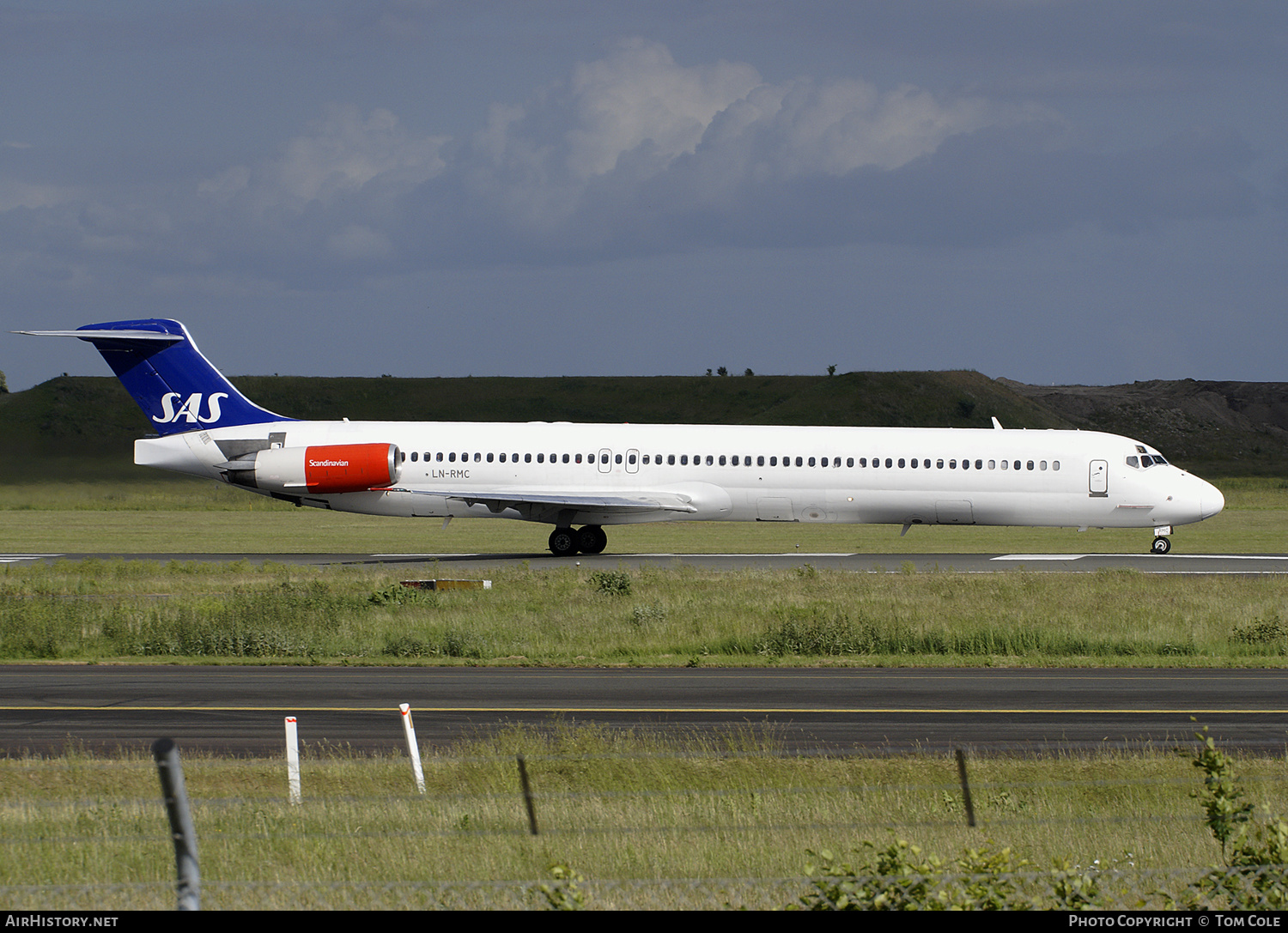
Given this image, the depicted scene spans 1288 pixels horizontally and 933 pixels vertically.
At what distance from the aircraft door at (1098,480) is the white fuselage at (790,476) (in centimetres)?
3

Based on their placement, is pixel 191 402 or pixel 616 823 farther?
pixel 191 402

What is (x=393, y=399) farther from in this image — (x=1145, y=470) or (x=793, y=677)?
(x=793, y=677)

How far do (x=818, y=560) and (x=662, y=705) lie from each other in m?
22.2

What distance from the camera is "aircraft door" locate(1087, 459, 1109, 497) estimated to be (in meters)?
38.1

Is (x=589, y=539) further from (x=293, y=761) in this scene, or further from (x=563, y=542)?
(x=293, y=761)

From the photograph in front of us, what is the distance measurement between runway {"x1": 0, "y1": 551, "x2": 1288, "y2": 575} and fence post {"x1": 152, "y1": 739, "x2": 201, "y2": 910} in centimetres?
2810

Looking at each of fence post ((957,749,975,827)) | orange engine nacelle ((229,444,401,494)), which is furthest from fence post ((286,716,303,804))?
orange engine nacelle ((229,444,401,494))

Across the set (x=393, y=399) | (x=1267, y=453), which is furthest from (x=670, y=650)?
(x=1267, y=453)

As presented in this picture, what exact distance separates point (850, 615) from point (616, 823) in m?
15.2

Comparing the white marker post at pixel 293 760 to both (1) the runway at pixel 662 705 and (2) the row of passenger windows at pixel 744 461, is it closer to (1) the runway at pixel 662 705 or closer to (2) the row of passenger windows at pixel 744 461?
(1) the runway at pixel 662 705

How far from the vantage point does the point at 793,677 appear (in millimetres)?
20094

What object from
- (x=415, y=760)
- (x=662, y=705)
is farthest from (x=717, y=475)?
(x=415, y=760)

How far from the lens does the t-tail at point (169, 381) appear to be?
40.2 metres

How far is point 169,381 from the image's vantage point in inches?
1582
